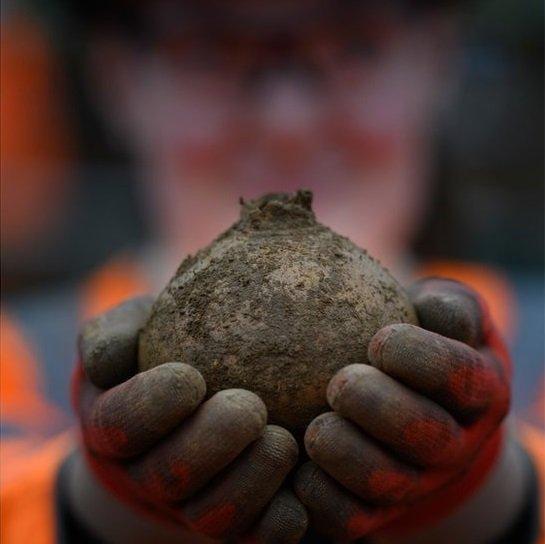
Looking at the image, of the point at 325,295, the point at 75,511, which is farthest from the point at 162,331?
the point at 75,511

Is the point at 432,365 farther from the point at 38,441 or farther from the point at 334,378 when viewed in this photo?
the point at 38,441

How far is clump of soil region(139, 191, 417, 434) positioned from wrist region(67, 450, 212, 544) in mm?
388

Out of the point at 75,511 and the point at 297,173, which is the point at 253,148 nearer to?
the point at 297,173

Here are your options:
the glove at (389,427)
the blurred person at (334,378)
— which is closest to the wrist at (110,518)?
the blurred person at (334,378)

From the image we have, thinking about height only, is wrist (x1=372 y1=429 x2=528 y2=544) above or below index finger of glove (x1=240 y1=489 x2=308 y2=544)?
below

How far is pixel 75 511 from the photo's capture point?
65.1 inches

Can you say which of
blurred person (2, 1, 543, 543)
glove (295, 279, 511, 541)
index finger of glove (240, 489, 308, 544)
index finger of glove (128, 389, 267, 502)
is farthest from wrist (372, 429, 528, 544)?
index finger of glove (128, 389, 267, 502)

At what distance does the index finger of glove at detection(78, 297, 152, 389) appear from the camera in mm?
1333

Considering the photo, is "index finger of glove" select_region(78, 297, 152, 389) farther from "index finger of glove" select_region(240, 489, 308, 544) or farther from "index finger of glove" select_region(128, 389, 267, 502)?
"index finger of glove" select_region(240, 489, 308, 544)

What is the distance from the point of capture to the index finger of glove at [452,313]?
51.9 inches

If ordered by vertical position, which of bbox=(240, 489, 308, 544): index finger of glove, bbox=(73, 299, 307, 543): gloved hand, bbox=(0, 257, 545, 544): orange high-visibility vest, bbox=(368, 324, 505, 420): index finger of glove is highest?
bbox=(368, 324, 505, 420): index finger of glove

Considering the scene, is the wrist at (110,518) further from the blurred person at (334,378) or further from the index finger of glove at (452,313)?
the index finger of glove at (452,313)

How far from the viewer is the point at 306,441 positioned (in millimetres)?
1131

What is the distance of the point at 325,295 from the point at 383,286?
0.46ft
